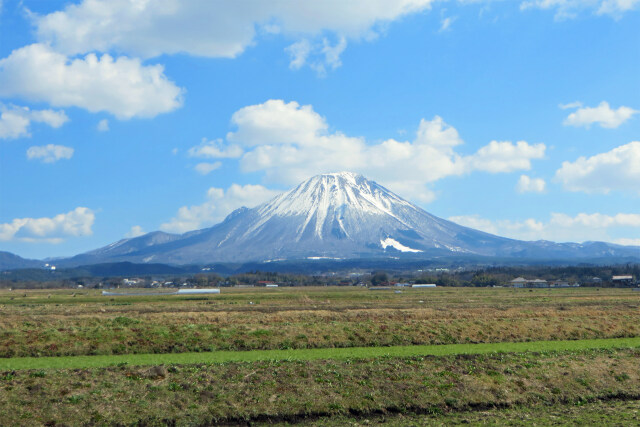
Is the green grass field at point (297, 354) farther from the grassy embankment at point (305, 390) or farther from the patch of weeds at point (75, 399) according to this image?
the patch of weeds at point (75, 399)

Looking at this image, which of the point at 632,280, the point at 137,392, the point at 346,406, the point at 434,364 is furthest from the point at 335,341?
the point at 632,280

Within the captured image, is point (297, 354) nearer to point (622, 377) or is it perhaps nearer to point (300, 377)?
point (300, 377)

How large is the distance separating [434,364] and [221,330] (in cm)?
1367

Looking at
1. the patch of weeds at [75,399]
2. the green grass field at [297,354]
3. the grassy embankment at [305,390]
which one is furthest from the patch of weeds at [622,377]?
the patch of weeds at [75,399]

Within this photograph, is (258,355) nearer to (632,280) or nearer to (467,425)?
(467,425)

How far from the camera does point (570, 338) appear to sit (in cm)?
3641

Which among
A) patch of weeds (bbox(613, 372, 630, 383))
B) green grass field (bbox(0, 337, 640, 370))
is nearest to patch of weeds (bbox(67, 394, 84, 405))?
green grass field (bbox(0, 337, 640, 370))

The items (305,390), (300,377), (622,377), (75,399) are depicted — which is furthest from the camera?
(622,377)

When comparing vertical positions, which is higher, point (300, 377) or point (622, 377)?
point (300, 377)

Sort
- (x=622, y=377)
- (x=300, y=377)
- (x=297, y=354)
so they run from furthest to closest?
(x=297, y=354) → (x=622, y=377) → (x=300, y=377)

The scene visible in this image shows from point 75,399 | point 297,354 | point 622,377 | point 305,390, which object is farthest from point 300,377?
point 622,377

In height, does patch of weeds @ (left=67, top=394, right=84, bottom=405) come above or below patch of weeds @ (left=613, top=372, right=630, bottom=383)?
above

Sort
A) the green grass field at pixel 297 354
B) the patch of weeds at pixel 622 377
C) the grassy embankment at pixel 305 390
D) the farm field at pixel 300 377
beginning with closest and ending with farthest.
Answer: the grassy embankment at pixel 305 390 → the farm field at pixel 300 377 → the patch of weeds at pixel 622 377 → the green grass field at pixel 297 354

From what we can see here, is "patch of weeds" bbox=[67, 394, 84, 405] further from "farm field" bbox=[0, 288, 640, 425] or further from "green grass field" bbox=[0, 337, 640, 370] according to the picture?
"green grass field" bbox=[0, 337, 640, 370]
